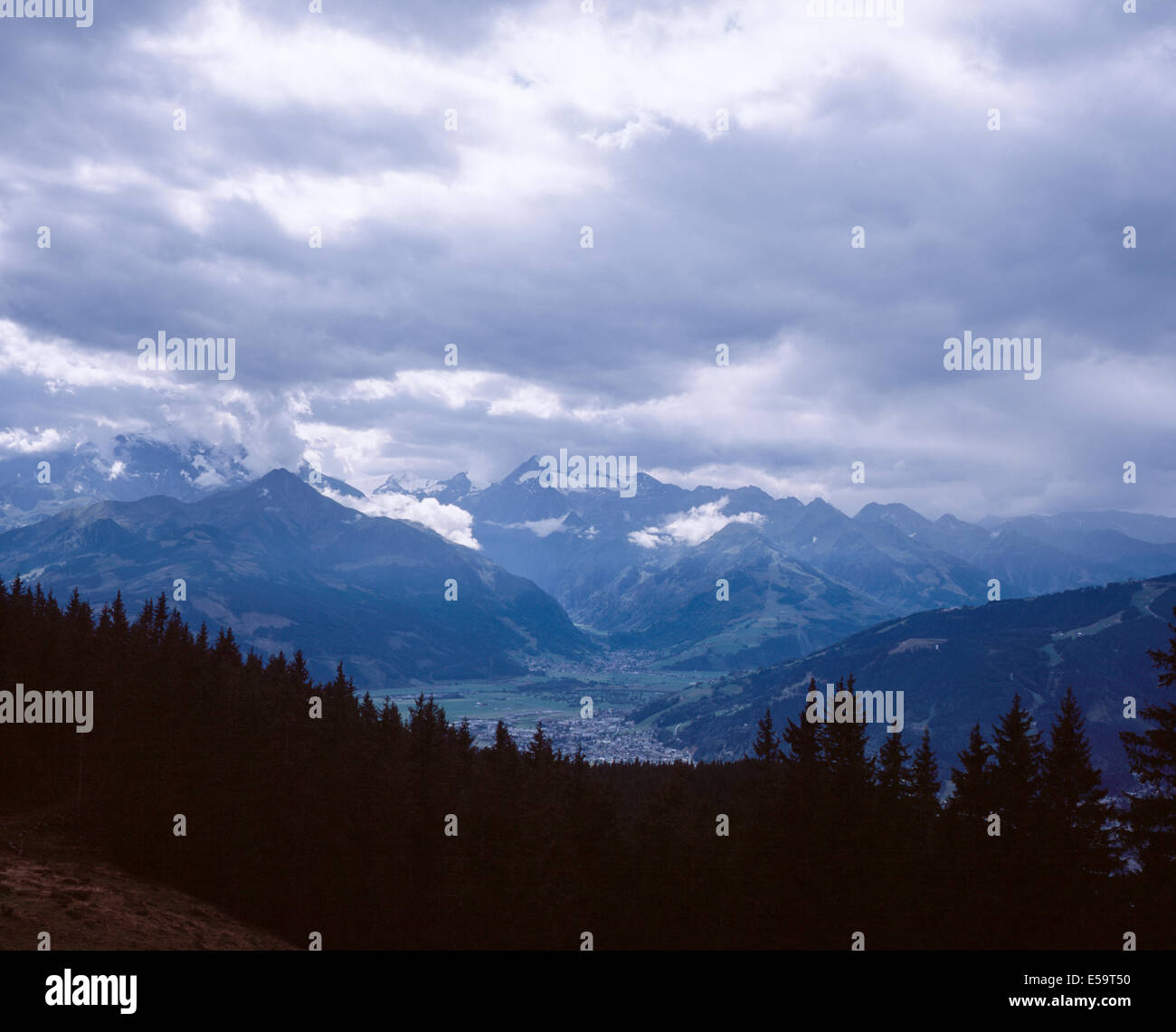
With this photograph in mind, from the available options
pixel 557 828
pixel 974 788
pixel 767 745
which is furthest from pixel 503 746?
pixel 974 788

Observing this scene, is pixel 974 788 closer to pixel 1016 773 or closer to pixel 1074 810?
pixel 1016 773

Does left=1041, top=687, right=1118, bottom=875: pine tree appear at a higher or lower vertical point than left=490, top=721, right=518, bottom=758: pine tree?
higher

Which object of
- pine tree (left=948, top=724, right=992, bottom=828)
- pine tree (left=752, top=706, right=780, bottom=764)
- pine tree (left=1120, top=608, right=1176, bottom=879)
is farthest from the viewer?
pine tree (left=752, top=706, right=780, bottom=764)

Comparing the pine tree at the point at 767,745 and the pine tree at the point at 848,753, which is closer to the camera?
the pine tree at the point at 848,753

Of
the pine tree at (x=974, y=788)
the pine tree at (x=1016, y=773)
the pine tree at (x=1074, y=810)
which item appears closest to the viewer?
the pine tree at (x=1074, y=810)

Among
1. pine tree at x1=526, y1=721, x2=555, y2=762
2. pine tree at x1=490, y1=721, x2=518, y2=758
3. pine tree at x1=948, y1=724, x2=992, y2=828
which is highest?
pine tree at x1=948, y1=724, x2=992, y2=828

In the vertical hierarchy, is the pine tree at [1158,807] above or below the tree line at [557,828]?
above

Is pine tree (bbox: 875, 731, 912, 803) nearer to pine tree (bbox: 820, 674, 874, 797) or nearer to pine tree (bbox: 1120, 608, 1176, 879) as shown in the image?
pine tree (bbox: 820, 674, 874, 797)

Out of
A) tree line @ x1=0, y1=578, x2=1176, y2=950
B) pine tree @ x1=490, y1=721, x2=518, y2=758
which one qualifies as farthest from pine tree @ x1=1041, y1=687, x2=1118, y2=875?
pine tree @ x1=490, y1=721, x2=518, y2=758

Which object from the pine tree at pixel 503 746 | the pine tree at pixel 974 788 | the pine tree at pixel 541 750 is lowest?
the pine tree at pixel 503 746

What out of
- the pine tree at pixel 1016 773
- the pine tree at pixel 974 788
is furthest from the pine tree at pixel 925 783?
the pine tree at pixel 1016 773

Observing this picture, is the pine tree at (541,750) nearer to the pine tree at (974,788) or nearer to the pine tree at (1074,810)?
the pine tree at (974,788)
